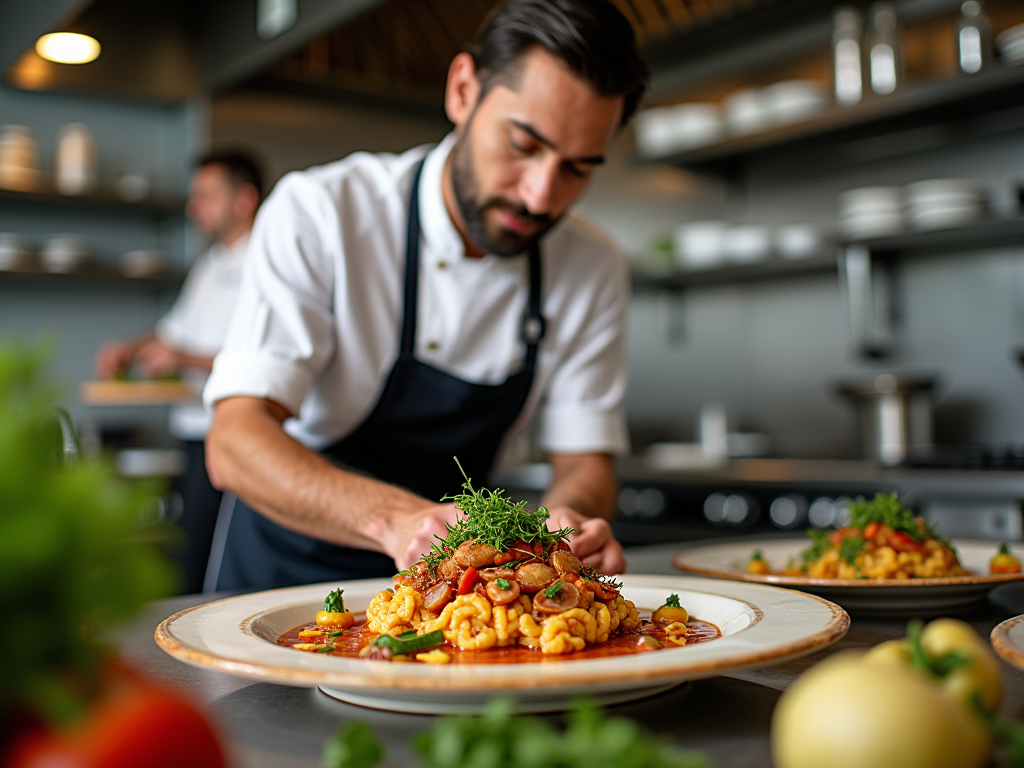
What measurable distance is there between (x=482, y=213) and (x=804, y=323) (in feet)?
8.76

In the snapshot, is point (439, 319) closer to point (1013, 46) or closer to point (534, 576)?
point (534, 576)

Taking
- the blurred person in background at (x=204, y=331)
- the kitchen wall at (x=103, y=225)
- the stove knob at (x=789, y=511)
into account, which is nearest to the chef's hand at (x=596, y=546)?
the stove knob at (x=789, y=511)

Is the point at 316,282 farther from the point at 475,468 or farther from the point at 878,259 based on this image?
the point at 878,259

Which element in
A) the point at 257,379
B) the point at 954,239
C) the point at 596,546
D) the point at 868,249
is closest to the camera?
the point at 596,546

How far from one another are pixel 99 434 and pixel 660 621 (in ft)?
14.0

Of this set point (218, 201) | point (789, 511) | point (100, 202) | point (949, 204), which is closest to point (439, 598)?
point (789, 511)

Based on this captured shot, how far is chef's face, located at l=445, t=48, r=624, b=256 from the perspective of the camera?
5.18 ft

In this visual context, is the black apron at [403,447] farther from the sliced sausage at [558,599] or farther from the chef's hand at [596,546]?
the sliced sausage at [558,599]

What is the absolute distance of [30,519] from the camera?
43cm

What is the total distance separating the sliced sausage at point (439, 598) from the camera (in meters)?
0.97

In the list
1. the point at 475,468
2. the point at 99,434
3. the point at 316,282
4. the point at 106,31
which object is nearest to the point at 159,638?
the point at 316,282

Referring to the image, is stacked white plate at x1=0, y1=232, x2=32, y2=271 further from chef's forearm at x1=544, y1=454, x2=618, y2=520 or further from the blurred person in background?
chef's forearm at x1=544, y1=454, x2=618, y2=520

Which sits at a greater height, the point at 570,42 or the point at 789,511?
the point at 570,42

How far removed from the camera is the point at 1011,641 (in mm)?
738
